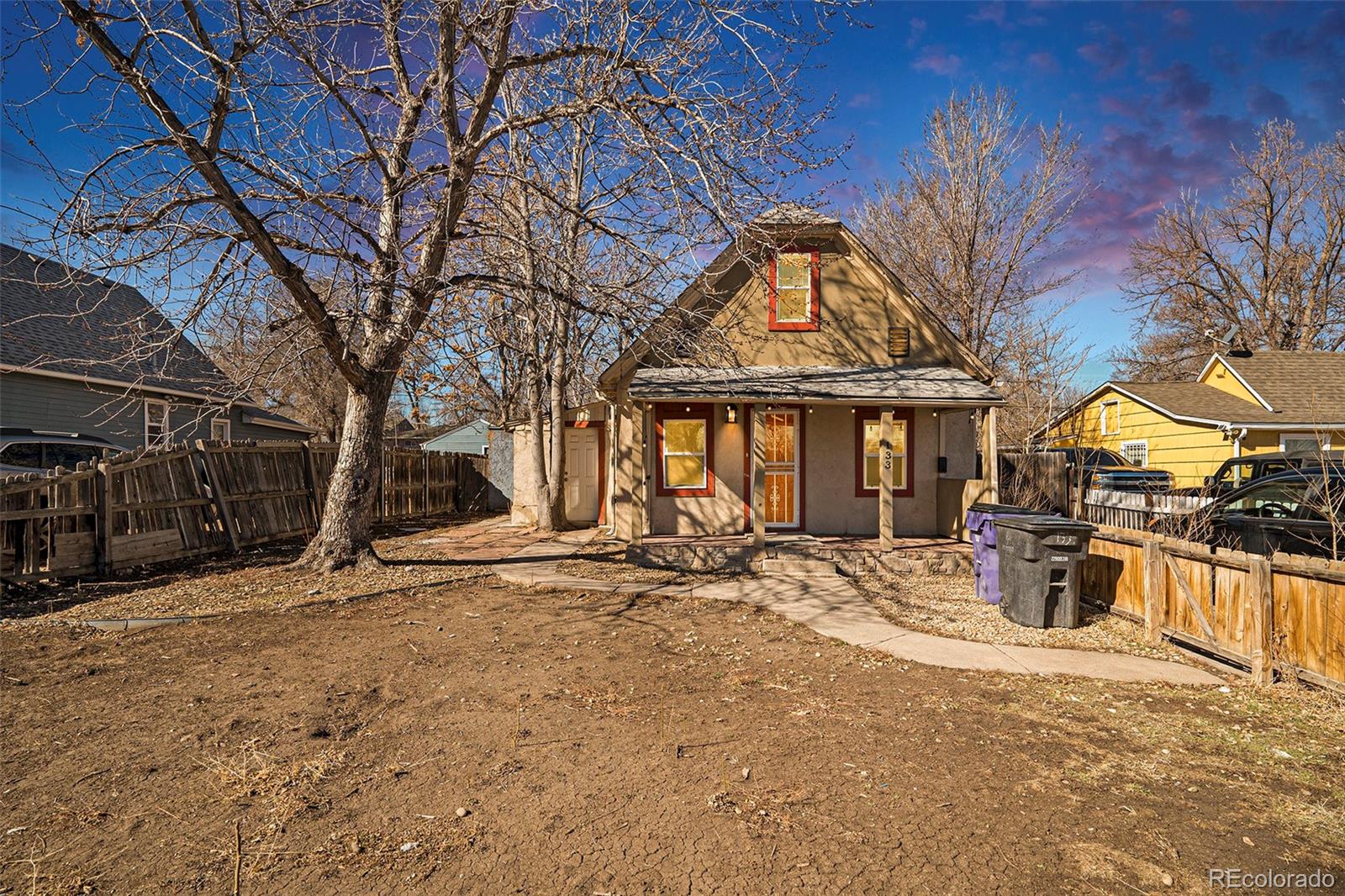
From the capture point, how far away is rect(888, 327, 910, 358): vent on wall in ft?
40.3

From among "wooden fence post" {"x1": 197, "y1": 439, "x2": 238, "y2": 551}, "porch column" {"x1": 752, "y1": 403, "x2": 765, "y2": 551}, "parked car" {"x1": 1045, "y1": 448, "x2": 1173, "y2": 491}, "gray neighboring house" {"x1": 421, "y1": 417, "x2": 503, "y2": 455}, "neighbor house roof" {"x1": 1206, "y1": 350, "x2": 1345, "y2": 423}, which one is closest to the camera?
"porch column" {"x1": 752, "y1": 403, "x2": 765, "y2": 551}

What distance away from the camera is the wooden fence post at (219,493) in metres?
10.5

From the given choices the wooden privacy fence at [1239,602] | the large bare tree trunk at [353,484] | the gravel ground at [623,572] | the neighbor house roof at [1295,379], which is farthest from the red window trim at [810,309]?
the neighbor house roof at [1295,379]

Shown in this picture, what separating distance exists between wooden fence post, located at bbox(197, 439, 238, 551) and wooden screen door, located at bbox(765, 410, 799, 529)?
29.4 ft

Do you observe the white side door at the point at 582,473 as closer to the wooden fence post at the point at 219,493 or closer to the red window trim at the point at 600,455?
the red window trim at the point at 600,455

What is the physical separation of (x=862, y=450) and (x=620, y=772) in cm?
946

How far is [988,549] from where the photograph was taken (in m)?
8.44

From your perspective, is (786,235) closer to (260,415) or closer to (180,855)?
(180,855)

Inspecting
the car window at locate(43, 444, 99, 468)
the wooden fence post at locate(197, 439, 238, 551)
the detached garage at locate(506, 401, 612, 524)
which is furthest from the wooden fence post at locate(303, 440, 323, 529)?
the detached garage at locate(506, 401, 612, 524)

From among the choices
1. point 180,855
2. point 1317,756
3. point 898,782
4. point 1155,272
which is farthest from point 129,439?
point 1155,272

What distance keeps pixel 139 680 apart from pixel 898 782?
5499 mm
